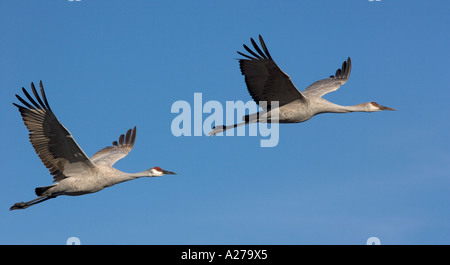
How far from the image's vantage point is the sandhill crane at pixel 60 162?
12789mm


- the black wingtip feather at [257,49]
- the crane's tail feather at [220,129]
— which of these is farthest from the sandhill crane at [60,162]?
the black wingtip feather at [257,49]

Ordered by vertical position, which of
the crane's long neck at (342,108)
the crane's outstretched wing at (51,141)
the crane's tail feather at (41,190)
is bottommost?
the crane's tail feather at (41,190)

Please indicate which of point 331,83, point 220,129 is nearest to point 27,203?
point 220,129

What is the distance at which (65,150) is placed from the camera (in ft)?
42.7

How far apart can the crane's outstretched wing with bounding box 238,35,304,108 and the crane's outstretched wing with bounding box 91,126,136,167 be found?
3935 millimetres

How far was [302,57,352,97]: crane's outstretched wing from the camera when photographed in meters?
16.3

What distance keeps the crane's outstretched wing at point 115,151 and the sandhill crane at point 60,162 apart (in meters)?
1.45

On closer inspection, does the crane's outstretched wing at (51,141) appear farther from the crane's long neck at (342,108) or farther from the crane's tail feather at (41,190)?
the crane's long neck at (342,108)

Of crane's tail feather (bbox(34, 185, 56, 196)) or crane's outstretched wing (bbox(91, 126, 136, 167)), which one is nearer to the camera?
crane's tail feather (bbox(34, 185, 56, 196))

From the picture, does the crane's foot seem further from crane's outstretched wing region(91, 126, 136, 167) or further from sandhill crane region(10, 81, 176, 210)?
crane's outstretched wing region(91, 126, 136, 167)

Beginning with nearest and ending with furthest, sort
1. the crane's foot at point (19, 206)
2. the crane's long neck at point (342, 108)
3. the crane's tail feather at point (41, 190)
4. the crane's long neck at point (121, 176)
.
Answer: the crane's long neck at point (121, 176) → the crane's tail feather at point (41, 190) → the crane's foot at point (19, 206) → the crane's long neck at point (342, 108)

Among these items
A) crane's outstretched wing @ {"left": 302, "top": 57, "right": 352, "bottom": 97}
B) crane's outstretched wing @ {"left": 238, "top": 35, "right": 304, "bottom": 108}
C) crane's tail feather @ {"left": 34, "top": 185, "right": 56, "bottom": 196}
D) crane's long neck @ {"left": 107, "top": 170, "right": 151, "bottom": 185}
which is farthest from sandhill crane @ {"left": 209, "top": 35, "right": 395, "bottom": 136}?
crane's tail feather @ {"left": 34, "top": 185, "right": 56, "bottom": 196}

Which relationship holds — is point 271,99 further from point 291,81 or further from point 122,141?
point 122,141

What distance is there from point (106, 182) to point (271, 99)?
12.9 feet
